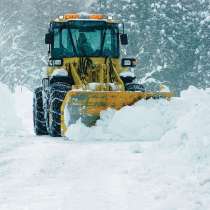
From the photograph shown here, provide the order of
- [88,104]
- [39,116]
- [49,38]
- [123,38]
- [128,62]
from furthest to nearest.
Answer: [39,116]
[128,62]
[123,38]
[49,38]
[88,104]

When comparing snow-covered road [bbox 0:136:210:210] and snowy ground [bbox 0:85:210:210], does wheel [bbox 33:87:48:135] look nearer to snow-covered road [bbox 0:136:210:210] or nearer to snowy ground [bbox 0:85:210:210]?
snowy ground [bbox 0:85:210:210]

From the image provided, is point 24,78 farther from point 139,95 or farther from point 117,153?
point 117,153

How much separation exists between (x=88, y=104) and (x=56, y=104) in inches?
41.2

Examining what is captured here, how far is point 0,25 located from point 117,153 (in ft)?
137

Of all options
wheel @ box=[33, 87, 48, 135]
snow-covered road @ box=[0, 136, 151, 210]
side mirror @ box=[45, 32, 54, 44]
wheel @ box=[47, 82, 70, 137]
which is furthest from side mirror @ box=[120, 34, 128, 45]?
snow-covered road @ box=[0, 136, 151, 210]

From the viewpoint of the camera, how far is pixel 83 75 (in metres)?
13.5

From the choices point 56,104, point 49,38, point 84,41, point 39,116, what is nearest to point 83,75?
point 84,41

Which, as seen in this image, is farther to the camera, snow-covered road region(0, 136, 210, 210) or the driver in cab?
the driver in cab

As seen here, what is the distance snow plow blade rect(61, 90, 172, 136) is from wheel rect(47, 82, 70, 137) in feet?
2.05

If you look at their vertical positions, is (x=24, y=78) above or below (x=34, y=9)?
below

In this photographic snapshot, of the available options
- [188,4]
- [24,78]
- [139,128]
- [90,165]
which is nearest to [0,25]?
[24,78]

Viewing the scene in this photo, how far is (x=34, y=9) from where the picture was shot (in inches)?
1933

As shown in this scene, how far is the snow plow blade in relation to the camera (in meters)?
11.5

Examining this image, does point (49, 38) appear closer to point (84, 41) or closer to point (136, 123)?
point (84, 41)
